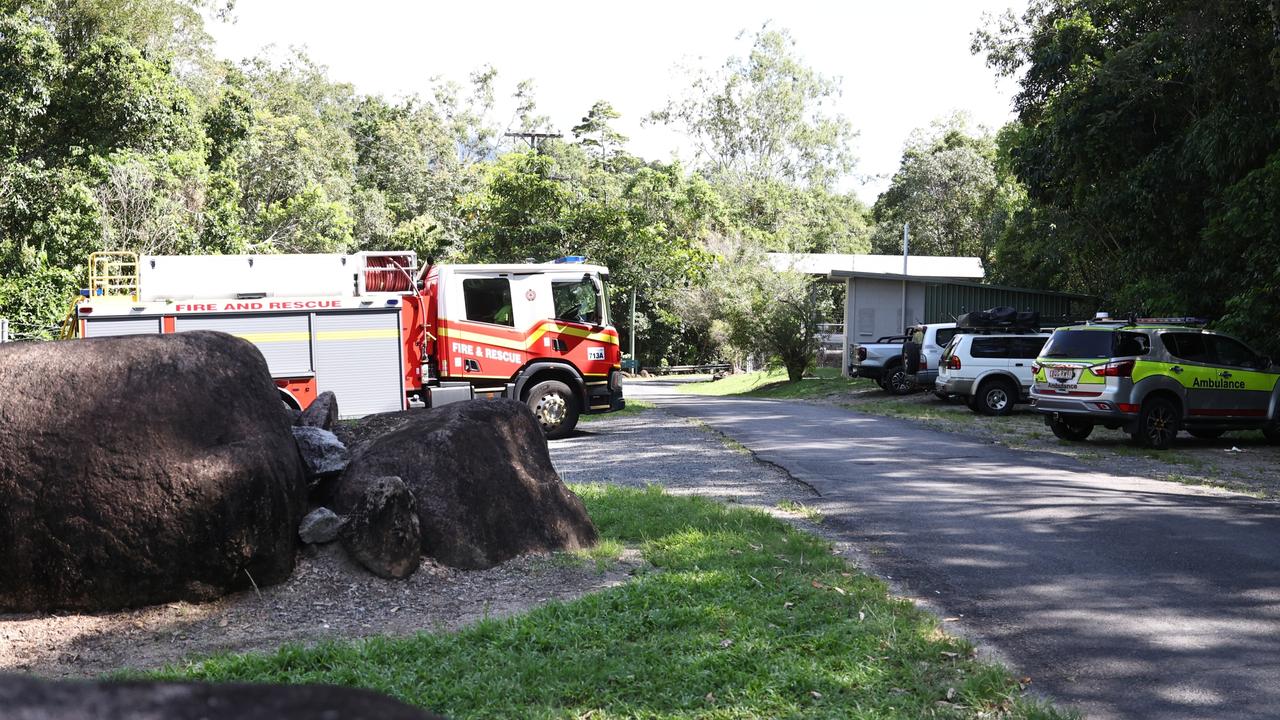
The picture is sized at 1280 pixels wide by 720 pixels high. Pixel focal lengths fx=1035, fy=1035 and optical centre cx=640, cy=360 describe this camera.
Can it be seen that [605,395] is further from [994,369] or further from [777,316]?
[777,316]

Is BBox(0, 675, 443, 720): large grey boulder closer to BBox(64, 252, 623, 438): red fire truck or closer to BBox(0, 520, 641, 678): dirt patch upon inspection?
BBox(0, 520, 641, 678): dirt patch

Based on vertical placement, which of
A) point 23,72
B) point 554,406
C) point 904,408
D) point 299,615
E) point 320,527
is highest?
point 23,72

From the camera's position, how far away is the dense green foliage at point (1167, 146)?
17562mm

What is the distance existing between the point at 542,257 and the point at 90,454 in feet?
94.6

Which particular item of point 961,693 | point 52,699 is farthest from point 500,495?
point 52,699

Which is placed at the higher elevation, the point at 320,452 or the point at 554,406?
the point at 320,452

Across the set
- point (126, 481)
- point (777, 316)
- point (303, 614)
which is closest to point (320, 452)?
point (303, 614)

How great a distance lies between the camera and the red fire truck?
50.3 feet

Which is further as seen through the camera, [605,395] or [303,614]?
[605,395]

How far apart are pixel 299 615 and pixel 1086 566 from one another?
542cm

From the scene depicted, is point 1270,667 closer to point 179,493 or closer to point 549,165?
point 179,493

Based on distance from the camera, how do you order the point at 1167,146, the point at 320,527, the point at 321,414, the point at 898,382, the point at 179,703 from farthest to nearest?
the point at 898,382 → the point at 1167,146 → the point at 321,414 → the point at 320,527 → the point at 179,703

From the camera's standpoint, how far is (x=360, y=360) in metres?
15.7

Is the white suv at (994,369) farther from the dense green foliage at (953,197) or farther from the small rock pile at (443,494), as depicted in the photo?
the dense green foliage at (953,197)
